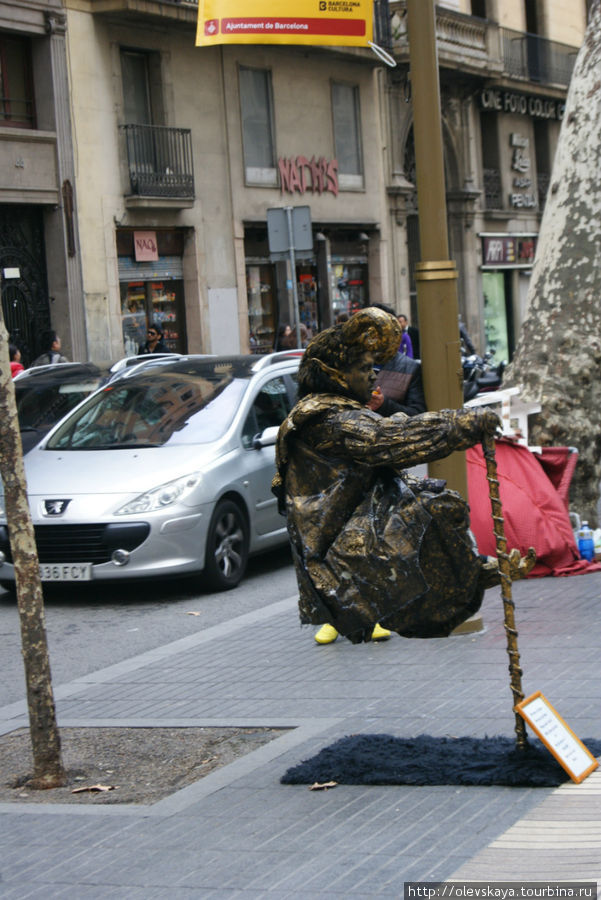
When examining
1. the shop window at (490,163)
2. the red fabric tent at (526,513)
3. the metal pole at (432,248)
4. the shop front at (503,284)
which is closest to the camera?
the metal pole at (432,248)

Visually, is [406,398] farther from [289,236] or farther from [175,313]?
[175,313]

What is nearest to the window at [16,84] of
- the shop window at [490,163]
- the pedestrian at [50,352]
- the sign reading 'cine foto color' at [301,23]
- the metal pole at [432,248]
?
the pedestrian at [50,352]

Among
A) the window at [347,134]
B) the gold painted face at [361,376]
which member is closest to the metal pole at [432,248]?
the gold painted face at [361,376]

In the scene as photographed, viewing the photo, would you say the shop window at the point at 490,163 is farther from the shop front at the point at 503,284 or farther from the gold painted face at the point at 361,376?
the gold painted face at the point at 361,376

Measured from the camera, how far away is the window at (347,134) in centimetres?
3247

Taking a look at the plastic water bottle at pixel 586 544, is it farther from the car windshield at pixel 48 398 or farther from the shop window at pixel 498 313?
the shop window at pixel 498 313

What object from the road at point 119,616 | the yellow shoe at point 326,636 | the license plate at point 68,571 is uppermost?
the license plate at point 68,571

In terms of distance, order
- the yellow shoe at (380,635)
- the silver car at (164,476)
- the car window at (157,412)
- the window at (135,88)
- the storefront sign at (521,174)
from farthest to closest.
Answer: the storefront sign at (521,174) → the window at (135,88) → the car window at (157,412) → the silver car at (164,476) → the yellow shoe at (380,635)

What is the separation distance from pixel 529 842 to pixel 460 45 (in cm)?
3418

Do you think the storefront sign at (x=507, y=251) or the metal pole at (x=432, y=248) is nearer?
the metal pole at (x=432, y=248)

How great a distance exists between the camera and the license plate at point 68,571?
9.90 metres

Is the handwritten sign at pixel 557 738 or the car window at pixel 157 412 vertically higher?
the car window at pixel 157 412

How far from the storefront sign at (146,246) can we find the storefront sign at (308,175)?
13.6ft

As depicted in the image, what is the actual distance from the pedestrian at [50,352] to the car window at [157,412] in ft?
24.0
